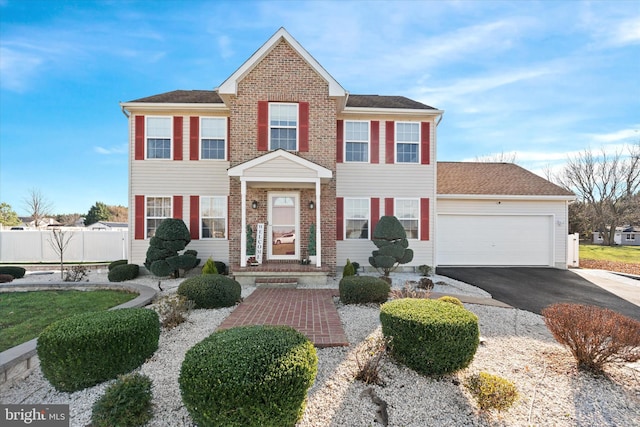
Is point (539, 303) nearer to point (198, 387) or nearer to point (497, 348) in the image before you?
point (497, 348)

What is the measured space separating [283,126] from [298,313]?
691cm

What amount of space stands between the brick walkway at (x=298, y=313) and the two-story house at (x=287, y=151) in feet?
7.46

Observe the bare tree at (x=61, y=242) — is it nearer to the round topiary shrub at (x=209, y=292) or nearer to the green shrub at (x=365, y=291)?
the round topiary shrub at (x=209, y=292)

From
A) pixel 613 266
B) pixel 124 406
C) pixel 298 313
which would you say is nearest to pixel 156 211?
pixel 298 313

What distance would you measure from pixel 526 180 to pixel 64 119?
2697cm

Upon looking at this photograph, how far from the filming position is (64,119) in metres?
18.1

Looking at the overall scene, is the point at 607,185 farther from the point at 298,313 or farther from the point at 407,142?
the point at 298,313

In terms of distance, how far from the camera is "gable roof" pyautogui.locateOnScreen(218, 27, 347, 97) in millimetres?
9977

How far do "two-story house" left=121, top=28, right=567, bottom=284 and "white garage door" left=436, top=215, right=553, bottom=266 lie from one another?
1581 mm

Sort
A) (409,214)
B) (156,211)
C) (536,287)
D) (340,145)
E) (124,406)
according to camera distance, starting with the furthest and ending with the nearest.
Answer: (409,214)
(340,145)
(156,211)
(536,287)
(124,406)

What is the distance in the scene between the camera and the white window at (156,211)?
11172 millimetres

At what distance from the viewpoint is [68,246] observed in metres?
15.4

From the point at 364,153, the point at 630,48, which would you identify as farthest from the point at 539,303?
the point at 630,48

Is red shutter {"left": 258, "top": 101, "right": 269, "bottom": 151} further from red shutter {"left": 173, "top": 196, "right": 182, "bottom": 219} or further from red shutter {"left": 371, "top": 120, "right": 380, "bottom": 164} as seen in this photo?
red shutter {"left": 371, "top": 120, "right": 380, "bottom": 164}
